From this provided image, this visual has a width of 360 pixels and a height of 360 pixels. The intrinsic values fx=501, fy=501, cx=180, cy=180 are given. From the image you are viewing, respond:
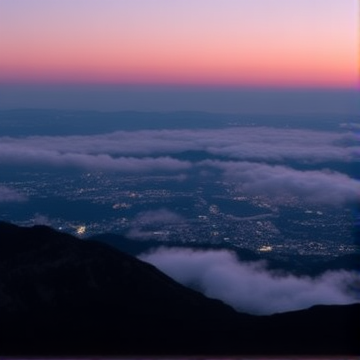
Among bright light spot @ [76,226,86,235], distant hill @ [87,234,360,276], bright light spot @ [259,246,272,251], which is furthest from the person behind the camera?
bright light spot @ [76,226,86,235]

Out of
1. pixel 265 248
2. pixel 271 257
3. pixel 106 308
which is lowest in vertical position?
pixel 106 308

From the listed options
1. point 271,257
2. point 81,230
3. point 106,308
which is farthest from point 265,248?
point 106,308

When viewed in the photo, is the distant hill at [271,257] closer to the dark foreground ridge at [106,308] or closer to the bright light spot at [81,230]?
the bright light spot at [81,230]

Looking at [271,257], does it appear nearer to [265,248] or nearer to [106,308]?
[265,248]

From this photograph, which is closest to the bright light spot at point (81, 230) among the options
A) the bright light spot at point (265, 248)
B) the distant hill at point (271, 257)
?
the distant hill at point (271, 257)

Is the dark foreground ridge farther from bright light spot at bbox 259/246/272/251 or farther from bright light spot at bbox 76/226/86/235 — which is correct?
bright light spot at bbox 76/226/86/235

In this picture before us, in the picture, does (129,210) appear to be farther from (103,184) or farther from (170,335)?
(170,335)

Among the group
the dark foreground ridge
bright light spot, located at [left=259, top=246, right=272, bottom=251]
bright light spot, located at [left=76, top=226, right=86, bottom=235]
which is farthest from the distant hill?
the dark foreground ridge

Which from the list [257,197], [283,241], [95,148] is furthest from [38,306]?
[95,148]
